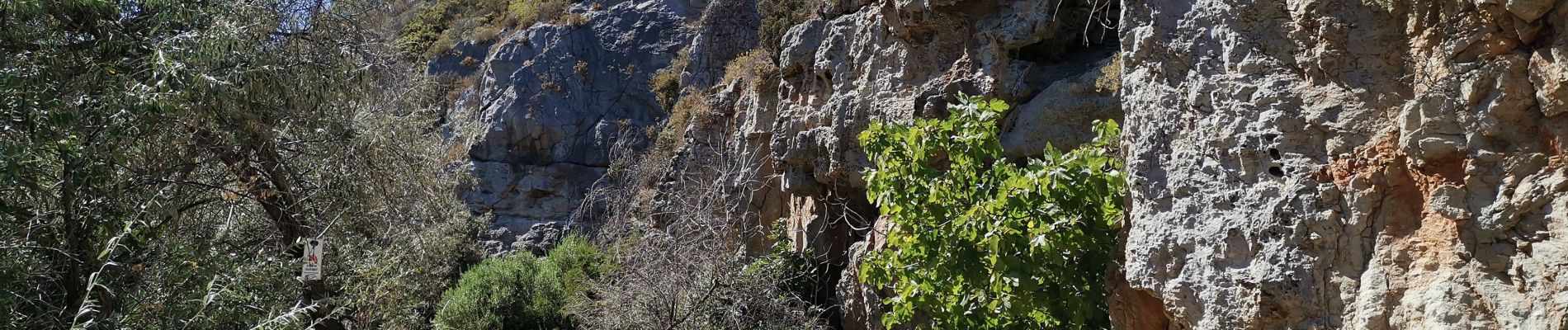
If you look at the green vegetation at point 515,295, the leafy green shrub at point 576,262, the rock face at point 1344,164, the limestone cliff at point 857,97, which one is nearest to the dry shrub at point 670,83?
the limestone cliff at point 857,97

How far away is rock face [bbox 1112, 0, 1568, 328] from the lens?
3.09 m

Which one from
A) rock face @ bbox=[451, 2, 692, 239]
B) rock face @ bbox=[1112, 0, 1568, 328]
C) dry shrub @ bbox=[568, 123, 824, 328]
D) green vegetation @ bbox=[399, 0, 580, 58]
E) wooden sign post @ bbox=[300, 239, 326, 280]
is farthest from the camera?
green vegetation @ bbox=[399, 0, 580, 58]

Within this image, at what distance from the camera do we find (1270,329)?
3.83 m

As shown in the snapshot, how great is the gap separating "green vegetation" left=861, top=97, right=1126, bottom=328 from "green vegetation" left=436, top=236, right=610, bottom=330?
21.5 feet

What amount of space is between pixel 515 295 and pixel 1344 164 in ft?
33.8

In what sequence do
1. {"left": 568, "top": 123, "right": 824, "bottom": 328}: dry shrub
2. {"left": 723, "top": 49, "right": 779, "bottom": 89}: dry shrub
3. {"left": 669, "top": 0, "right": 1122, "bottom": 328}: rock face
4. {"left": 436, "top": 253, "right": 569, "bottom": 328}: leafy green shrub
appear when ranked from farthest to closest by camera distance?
{"left": 436, "top": 253, "right": 569, "bottom": 328}: leafy green shrub, {"left": 723, "top": 49, "right": 779, "bottom": 89}: dry shrub, {"left": 568, "top": 123, "right": 824, "bottom": 328}: dry shrub, {"left": 669, "top": 0, "right": 1122, "bottom": 328}: rock face

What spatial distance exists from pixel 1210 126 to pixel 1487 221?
104cm

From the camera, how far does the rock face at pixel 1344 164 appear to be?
3086 mm

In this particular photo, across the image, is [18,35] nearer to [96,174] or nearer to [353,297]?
[96,174]

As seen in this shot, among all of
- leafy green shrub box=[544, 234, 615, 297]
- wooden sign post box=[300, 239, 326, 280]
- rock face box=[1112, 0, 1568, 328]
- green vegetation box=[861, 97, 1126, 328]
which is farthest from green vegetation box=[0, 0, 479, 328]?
leafy green shrub box=[544, 234, 615, 297]

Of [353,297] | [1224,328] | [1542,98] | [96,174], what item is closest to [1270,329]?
[1224,328]

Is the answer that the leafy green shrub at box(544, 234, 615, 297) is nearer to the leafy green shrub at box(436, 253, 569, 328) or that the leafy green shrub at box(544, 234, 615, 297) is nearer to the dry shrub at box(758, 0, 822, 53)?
the leafy green shrub at box(436, 253, 569, 328)

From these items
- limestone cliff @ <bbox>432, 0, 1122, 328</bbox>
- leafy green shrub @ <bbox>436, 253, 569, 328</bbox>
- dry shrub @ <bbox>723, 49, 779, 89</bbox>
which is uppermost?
dry shrub @ <bbox>723, 49, 779, 89</bbox>

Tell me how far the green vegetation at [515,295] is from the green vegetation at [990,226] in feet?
21.5
